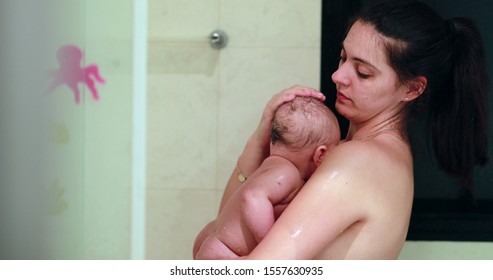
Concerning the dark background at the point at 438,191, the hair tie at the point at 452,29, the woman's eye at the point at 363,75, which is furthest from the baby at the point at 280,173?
the dark background at the point at 438,191

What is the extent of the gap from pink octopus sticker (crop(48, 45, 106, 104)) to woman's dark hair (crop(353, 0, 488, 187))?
0.82 m

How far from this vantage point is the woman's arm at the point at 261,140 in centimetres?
141

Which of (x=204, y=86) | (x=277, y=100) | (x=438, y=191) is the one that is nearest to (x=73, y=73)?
(x=277, y=100)

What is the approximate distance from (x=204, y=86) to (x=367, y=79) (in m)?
0.77

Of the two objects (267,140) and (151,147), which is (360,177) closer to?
(267,140)

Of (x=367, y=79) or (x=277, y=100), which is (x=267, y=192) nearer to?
(x=277, y=100)

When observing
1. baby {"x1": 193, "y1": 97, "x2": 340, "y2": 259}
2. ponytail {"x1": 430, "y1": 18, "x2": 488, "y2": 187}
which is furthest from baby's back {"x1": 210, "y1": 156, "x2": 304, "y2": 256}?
ponytail {"x1": 430, "y1": 18, "x2": 488, "y2": 187}

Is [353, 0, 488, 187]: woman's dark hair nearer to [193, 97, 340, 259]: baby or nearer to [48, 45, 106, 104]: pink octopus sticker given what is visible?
[193, 97, 340, 259]: baby

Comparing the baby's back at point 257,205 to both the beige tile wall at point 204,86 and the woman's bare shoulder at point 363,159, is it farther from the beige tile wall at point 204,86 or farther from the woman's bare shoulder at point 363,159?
the beige tile wall at point 204,86

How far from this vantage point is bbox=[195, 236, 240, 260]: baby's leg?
1348 millimetres

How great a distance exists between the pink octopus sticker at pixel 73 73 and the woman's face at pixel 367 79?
0.78m
